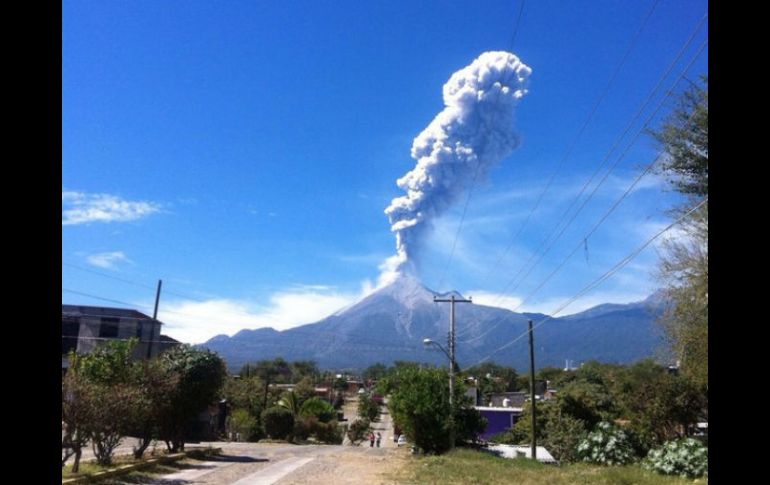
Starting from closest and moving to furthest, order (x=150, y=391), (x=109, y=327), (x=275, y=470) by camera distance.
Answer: (x=150, y=391), (x=275, y=470), (x=109, y=327)

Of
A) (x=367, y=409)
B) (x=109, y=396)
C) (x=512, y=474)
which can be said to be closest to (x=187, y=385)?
(x=109, y=396)

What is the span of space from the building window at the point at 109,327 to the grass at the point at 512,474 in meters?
39.2

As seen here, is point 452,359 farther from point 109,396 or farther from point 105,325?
point 105,325

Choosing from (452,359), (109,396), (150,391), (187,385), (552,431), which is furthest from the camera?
(552,431)

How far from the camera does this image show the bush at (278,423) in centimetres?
4812

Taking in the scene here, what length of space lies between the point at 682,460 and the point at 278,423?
32.6m

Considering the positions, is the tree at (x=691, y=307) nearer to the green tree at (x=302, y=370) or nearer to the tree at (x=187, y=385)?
the tree at (x=187, y=385)

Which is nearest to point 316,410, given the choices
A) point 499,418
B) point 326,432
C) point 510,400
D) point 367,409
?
point 326,432

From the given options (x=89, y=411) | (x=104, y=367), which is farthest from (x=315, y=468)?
(x=89, y=411)

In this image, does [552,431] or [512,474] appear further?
[552,431]

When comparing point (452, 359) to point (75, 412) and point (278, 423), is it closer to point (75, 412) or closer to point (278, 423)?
point (278, 423)

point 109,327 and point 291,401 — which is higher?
point 109,327

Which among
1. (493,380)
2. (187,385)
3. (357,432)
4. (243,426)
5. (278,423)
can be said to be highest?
(493,380)

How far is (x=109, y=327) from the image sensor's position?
58219mm
